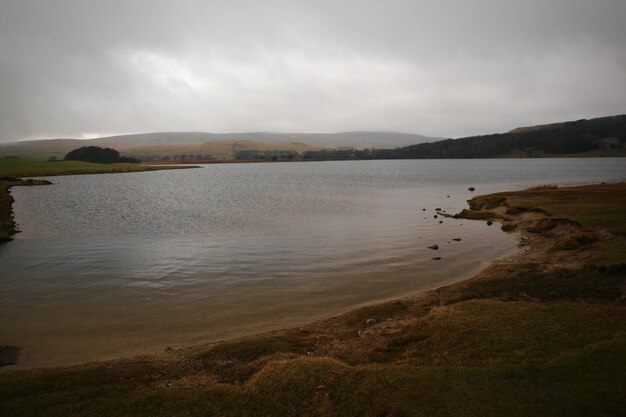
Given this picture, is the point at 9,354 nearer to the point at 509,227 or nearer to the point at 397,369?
the point at 397,369

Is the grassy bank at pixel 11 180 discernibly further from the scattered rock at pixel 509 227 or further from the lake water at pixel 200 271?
the scattered rock at pixel 509 227

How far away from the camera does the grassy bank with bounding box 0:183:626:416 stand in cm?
854

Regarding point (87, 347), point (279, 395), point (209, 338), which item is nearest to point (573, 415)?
point (279, 395)

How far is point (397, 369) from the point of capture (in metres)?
10.1

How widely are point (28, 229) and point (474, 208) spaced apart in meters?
51.8

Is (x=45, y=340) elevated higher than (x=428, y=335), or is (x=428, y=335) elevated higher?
(x=428, y=335)

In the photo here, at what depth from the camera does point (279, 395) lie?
9484 mm

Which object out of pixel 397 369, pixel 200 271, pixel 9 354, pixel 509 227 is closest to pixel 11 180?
pixel 200 271

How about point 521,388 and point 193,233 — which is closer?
point 521,388

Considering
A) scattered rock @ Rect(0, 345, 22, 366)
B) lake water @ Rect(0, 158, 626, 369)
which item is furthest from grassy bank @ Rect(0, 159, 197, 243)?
scattered rock @ Rect(0, 345, 22, 366)

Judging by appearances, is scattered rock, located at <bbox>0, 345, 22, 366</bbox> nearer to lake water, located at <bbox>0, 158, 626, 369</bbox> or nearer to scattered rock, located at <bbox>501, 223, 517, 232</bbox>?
lake water, located at <bbox>0, 158, 626, 369</bbox>

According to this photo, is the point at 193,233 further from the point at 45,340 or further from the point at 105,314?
the point at 45,340

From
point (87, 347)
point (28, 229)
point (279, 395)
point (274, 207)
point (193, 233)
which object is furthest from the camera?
point (274, 207)

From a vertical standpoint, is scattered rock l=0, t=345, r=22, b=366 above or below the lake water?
above
